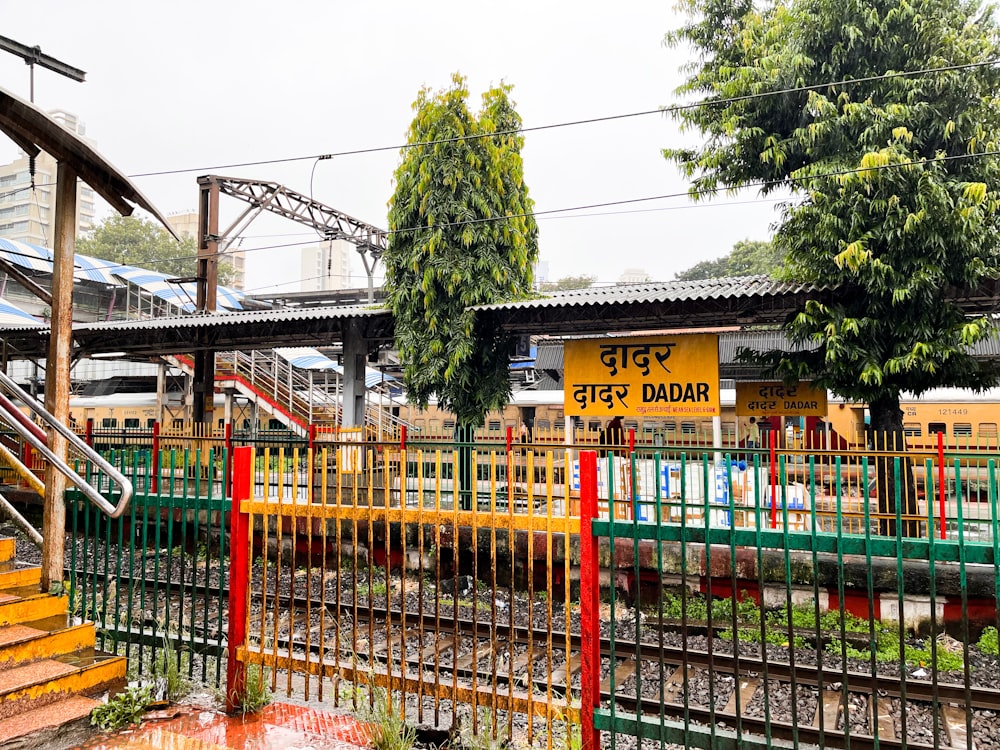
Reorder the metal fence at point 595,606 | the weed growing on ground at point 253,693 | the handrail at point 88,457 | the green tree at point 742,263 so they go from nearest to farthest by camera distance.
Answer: the metal fence at point 595,606
the handrail at point 88,457
the weed growing on ground at point 253,693
the green tree at point 742,263

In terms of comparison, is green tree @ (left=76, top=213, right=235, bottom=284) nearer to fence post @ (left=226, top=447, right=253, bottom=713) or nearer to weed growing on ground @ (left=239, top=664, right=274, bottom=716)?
fence post @ (left=226, top=447, right=253, bottom=713)

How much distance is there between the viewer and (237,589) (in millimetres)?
4426

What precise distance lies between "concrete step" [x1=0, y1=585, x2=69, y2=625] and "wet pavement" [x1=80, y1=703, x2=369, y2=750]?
1.28m

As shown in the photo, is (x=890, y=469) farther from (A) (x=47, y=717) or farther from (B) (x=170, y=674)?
(A) (x=47, y=717)

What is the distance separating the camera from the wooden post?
5.12 m

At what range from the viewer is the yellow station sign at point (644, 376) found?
36.5ft

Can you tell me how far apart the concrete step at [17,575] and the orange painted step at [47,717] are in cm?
129

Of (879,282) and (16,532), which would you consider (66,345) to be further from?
(16,532)

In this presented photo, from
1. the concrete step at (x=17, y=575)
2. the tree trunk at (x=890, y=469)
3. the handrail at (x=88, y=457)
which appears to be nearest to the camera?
the handrail at (x=88, y=457)

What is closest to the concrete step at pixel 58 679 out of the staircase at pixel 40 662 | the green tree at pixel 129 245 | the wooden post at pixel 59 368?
the staircase at pixel 40 662

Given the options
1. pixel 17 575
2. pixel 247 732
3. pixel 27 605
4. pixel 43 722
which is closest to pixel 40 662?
pixel 27 605

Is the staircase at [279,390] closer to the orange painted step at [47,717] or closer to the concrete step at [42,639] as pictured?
the concrete step at [42,639]

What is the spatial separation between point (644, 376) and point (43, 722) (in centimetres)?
944

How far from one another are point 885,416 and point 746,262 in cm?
3555
